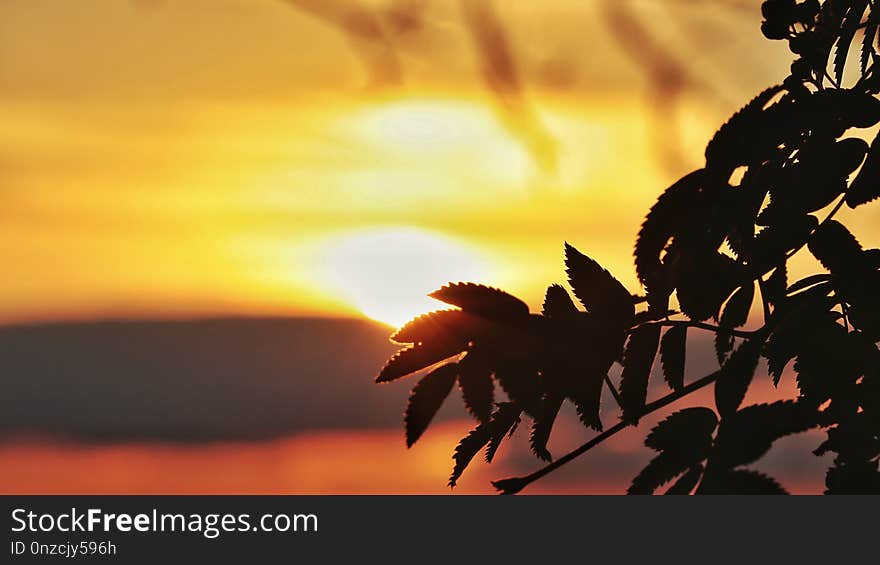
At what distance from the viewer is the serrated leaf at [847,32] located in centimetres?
279

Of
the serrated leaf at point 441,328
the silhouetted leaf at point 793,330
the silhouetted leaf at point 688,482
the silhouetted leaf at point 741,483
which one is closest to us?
the silhouetted leaf at point 741,483

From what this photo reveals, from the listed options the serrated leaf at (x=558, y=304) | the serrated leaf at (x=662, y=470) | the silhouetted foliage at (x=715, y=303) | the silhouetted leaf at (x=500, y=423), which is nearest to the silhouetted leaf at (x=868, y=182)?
the silhouetted foliage at (x=715, y=303)

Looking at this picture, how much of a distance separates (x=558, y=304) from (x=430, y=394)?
38cm

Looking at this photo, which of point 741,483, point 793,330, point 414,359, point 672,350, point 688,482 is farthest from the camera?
point 672,350

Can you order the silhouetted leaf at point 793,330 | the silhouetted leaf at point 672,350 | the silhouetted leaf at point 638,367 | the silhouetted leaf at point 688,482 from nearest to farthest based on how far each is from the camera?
the silhouetted leaf at point 688,482 < the silhouetted leaf at point 793,330 < the silhouetted leaf at point 638,367 < the silhouetted leaf at point 672,350

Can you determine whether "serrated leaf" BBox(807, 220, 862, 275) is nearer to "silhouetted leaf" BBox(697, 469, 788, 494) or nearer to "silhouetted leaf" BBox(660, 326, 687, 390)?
"silhouetted leaf" BBox(660, 326, 687, 390)

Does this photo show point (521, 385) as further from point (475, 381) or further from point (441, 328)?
point (441, 328)

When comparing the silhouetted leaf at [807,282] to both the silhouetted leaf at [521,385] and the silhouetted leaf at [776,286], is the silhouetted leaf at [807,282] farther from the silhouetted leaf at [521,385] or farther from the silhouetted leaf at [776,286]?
the silhouetted leaf at [521,385]

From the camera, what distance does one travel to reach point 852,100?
Answer: 2689 millimetres

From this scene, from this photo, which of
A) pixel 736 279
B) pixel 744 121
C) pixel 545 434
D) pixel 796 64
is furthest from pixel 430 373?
pixel 796 64

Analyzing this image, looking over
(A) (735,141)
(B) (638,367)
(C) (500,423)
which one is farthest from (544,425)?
(A) (735,141)

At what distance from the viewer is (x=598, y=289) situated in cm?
268

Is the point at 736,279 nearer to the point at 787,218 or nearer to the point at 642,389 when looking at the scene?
the point at 787,218

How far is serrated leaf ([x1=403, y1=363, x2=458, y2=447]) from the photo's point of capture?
8.35 feet
